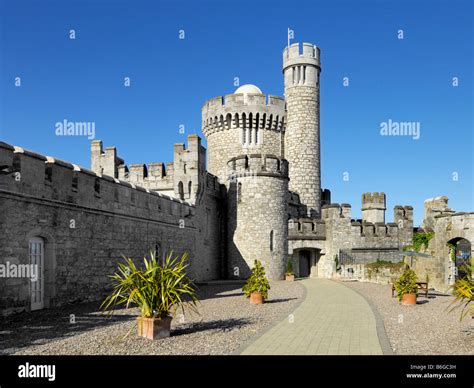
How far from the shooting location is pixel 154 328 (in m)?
8.98

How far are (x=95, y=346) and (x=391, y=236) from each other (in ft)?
90.1

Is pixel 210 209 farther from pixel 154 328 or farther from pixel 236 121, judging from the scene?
pixel 154 328

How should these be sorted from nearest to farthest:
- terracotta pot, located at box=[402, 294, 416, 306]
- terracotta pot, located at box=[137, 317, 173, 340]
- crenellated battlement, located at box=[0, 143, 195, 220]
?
terracotta pot, located at box=[137, 317, 173, 340] → crenellated battlement, located at box=[0, 143, 195, 220] → terracotta pot, located at box=[402, 294, 416, 306]

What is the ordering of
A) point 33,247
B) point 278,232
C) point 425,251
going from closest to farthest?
point 33,247 < point 425,251 < point 278,232

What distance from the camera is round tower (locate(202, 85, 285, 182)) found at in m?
33.8

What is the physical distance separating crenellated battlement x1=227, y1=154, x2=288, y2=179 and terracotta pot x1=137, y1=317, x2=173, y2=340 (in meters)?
18.8

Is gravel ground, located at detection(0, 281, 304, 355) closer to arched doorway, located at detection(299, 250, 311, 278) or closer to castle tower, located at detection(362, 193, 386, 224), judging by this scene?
arched doorway, located at detection(299, 250, 311, 278)

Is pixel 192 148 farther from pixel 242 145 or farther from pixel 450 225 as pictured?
pixel 450 225

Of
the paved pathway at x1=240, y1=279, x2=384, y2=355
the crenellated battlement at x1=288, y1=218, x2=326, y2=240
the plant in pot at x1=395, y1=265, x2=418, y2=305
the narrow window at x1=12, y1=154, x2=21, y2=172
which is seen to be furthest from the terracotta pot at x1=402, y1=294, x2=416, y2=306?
the crenellated battlement at x1=288, y1=218, x2=326, y2=240

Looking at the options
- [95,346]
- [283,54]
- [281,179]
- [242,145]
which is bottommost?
[95,346]
